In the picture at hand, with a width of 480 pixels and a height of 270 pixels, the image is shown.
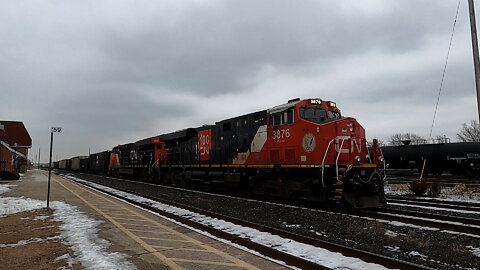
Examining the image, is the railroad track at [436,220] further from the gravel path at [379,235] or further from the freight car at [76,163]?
the freight car at [76,163]

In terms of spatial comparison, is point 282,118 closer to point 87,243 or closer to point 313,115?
point 313,115

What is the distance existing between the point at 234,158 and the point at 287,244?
33.5 feet

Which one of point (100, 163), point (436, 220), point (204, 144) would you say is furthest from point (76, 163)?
point (436, 220)

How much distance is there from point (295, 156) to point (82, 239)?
7921 millimetres

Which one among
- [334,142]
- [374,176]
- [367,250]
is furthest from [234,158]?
[367,250]

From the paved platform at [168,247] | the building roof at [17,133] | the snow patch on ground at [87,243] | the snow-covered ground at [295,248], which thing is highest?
the building roof at [17,133]

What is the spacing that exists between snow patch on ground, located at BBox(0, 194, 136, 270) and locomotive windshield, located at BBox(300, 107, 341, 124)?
7.82 metres

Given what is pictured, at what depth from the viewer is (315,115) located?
12766 millimetres

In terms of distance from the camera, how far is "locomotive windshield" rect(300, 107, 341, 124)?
41.3 ft

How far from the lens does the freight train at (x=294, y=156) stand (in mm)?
11211

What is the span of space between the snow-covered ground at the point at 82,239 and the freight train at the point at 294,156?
703 cm

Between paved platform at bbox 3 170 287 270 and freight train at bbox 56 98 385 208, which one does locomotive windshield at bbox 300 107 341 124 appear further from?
paved platform at bbox 3 170 287 270

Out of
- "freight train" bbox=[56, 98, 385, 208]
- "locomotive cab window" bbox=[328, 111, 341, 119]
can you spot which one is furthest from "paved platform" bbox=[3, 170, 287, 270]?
"locomotive cab window" bbox=[328, 111, 341, 119]

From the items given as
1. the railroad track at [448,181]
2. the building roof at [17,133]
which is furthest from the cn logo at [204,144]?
the building roof at [17,133]
